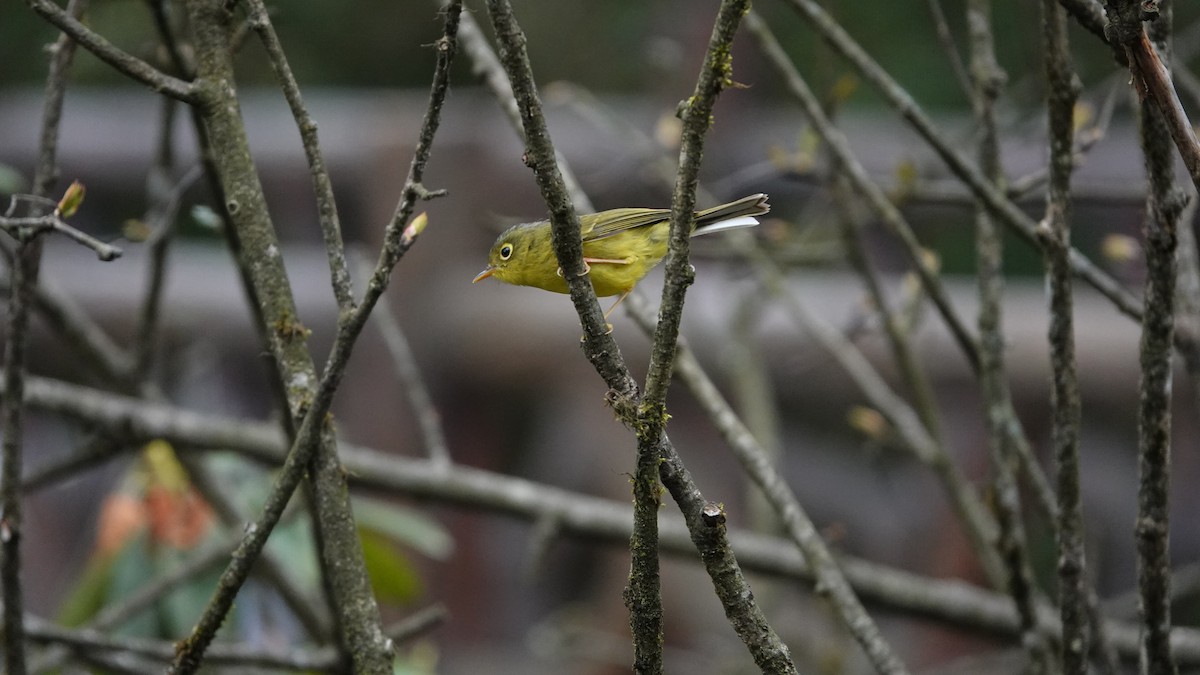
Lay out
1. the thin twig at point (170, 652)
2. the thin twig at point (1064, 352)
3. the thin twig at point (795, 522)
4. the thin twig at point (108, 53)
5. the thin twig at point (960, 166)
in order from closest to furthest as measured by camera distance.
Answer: the thin twig at point (108, 53)
the thin twig at point (1064, 352)
the thin twig at point (795, 522)
the thin twig at point (960, 166)
the thin twig at point (170, 652)

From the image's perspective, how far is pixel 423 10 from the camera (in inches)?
557

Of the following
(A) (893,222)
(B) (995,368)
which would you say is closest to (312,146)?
(A) (893,222)

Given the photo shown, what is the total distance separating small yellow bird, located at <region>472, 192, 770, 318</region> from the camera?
256cm

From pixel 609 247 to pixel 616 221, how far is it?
0.09m

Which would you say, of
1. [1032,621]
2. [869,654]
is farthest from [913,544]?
[869,654]

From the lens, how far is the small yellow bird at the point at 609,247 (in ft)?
8.41

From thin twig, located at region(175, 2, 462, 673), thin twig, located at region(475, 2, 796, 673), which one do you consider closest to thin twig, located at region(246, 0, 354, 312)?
thin twig, located at region(175, 2, 462, 673)

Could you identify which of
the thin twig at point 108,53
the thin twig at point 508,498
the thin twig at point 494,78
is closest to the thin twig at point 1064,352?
the thin twig at point 494,78

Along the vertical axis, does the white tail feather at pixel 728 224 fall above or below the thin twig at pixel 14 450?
above

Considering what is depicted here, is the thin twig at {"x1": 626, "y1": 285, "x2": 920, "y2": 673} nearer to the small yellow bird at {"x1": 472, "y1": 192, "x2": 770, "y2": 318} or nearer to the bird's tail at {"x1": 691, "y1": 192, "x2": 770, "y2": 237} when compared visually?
the small yellow bird at {"x1": 472, "y1": 192, "x2": 770, "y2": 318}

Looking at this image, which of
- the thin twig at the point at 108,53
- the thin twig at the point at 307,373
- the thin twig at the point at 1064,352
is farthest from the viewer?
the thin twig at the point at 1064,352

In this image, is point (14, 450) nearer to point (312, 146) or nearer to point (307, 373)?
point (307, 373)

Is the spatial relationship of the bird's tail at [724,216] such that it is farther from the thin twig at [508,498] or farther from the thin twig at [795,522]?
the thin twig at [508,498]

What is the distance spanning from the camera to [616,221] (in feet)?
8.98
